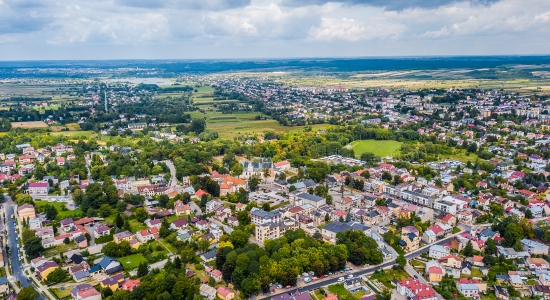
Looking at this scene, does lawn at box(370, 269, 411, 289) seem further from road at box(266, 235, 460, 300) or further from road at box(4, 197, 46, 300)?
road at box(4, 197, 46, 300)

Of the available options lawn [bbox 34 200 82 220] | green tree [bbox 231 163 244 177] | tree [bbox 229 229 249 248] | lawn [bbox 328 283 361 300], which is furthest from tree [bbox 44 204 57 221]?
lawn [bbox 328 283 361 300]

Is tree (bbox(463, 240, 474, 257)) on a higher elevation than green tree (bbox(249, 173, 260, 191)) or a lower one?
lower

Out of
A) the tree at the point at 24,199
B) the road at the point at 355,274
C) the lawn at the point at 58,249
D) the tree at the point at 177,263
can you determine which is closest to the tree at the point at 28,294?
the lawn at the point at 58,249

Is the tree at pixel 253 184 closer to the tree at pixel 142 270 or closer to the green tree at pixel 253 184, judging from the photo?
the green tree at pixel 253 184

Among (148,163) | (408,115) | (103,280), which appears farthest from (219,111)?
(103,280)

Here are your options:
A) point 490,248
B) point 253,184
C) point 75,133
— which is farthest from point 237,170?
point 75,133

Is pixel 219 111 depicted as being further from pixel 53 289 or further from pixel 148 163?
pixel 53 289

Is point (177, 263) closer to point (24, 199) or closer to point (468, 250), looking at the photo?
point (468, 250)

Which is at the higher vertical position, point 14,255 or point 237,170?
point 237,170
